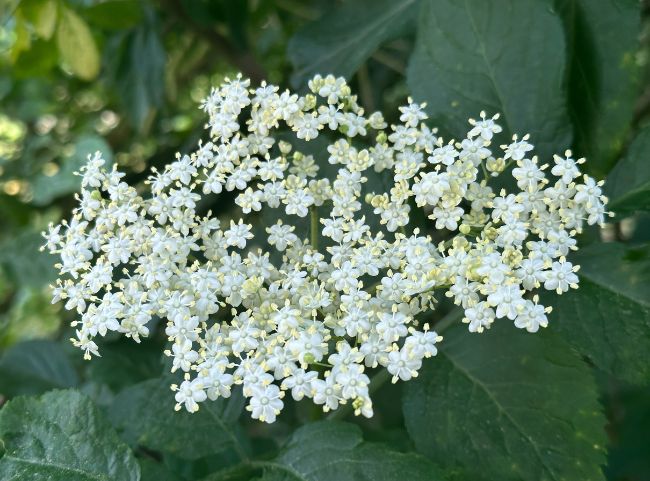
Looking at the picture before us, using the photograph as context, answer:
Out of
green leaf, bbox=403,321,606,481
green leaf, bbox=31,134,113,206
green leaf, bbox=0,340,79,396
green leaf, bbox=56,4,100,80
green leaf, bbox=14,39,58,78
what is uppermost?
green leaf, bbox=14,39,58,78

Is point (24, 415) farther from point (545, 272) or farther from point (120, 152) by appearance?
point (120, 152)

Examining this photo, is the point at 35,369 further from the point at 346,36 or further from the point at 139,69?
the point at 346,36

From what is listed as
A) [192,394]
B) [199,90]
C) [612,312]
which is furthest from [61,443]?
[199,90]

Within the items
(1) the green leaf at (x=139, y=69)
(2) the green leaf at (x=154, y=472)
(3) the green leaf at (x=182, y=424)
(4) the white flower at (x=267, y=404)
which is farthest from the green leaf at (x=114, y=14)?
(4) the white flower at (x=267, y=404)

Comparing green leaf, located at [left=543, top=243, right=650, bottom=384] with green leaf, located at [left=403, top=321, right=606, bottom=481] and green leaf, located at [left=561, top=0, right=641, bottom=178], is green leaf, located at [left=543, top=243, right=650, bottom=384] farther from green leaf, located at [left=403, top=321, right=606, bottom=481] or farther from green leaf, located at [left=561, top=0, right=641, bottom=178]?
green leaf, located at [left=561, top=0, right=641, bottom=178]

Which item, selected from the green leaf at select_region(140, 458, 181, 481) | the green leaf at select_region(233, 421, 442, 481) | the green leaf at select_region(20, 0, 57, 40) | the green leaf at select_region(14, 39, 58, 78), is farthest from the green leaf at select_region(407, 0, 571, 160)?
the green leaf at select_region(14, 39, 58, 78)

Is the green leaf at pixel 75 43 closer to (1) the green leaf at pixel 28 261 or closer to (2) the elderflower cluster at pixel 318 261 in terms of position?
(1) the green leaf at pixel 28 261

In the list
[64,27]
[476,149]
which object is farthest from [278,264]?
[64,27]
